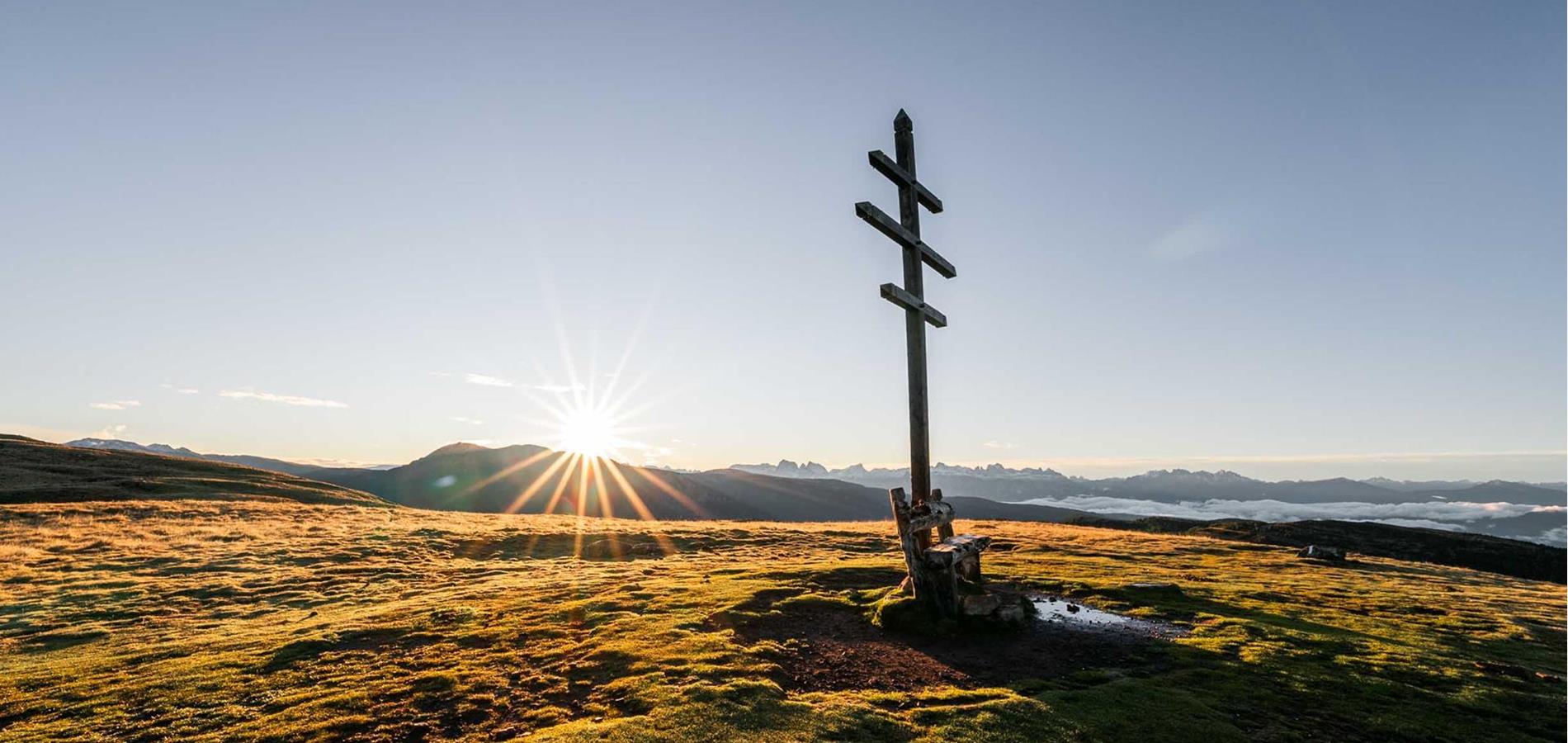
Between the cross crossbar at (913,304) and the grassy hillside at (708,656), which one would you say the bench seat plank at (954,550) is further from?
the cross crossbar at (913,304)

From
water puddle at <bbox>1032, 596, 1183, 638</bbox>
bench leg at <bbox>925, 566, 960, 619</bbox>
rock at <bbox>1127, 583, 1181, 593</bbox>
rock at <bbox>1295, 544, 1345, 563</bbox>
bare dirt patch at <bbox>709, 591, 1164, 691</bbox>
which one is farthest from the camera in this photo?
rock at <bbox>1295, 544, 1345, 563</bbox>

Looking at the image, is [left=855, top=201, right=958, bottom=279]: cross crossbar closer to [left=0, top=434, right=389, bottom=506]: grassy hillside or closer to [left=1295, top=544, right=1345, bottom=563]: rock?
[left=1295, top=544, right=1345, bottom=563]: rock

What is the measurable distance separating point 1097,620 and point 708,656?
43.3ft

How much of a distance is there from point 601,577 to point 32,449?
419ft

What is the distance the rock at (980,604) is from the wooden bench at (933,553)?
295 millimetres

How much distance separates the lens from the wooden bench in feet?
59.2

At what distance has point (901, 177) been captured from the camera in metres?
19.9

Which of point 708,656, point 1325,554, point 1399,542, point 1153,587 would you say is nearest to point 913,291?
point 708,656

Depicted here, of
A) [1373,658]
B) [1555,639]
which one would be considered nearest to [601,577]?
[1373,658]

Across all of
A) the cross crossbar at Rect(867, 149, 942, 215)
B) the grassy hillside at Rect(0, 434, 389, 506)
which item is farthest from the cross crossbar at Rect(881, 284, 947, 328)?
the grassy hillside at Rect(0, 434, 389, 506)

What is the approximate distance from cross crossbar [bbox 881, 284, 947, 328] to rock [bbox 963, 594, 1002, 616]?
27.6 feet

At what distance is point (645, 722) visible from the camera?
12.1 m

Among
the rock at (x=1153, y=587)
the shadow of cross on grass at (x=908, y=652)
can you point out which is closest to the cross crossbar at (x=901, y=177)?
the shadow of cross on grass at (x=908, y=652)

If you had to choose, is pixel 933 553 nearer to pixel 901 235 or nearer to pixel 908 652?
pixel 908 652
